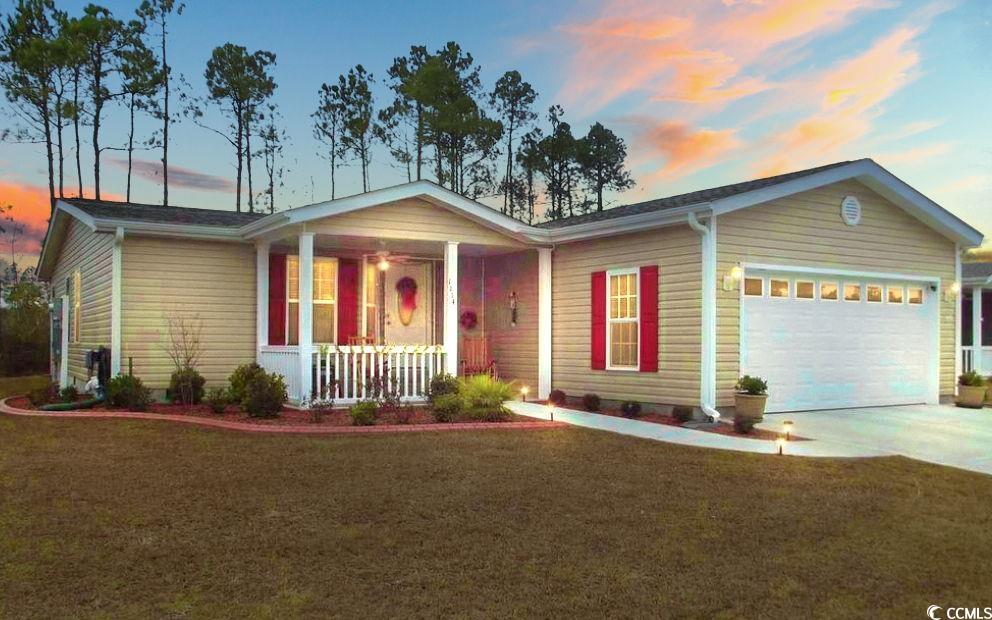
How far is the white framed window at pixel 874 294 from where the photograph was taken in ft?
42.1

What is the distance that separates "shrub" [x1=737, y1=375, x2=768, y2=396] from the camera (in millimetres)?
10430

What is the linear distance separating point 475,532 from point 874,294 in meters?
10.2

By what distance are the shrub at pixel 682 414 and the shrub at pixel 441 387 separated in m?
3.21

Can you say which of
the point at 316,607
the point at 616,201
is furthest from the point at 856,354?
the point at 616,201

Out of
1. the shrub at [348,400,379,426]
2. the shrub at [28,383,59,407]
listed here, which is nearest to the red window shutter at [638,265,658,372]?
the shrub at [348,400,379,426]

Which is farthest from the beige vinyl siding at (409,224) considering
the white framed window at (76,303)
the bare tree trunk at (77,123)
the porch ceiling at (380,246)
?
the bare tree trunk at (77,123)

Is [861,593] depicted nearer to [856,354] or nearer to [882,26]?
[856,354]

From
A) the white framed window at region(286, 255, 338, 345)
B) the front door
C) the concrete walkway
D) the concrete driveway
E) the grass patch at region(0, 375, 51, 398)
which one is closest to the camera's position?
the concrete walkway

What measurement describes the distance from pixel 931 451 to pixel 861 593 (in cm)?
547

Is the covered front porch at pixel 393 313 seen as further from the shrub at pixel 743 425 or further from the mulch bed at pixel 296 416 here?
the shrub at pixel 743 425

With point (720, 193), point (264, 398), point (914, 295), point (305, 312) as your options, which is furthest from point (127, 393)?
point (914, 295)

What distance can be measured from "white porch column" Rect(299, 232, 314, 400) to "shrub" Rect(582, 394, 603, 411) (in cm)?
436

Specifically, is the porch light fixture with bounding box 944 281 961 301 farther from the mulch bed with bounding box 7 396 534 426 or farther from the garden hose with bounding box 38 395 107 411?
the garden hose with bounding box 38 395 107 411

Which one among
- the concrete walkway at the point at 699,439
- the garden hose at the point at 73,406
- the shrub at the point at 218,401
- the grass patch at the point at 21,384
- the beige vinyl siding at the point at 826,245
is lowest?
the grass patch at the point at 21,384
